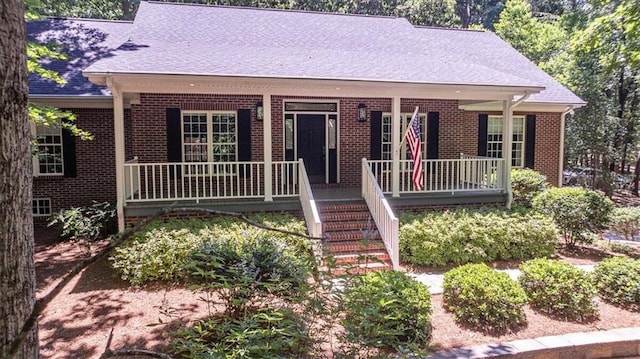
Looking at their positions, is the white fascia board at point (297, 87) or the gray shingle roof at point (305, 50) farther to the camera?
the gray shingle roof at point (305, 50)

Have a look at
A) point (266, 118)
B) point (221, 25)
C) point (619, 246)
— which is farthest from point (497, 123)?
point (221, 25)

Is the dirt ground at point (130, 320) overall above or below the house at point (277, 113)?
below

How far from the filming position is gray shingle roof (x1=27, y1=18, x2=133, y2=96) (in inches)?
414

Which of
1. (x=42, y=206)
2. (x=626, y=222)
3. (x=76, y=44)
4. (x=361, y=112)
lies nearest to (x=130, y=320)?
(x=42, y=206)

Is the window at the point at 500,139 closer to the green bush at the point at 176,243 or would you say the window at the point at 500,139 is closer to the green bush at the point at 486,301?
the green bush at the point at 176,243

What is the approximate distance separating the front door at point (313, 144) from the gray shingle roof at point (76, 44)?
199 inches

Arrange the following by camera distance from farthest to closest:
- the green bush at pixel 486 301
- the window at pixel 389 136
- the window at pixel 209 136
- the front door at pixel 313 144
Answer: the window at pixel 389 136
the front door at pixel 313 144
the window at pixel 209 136
the green bush at pixel 486 301

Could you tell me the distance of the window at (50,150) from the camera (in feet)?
35.9

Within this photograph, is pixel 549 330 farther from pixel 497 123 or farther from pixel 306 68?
pixel 497 123

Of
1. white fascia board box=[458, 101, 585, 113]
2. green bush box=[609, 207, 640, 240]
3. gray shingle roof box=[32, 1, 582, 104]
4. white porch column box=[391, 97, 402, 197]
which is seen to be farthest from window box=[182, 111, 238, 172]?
green bush box=[609, 207, 640, 240]

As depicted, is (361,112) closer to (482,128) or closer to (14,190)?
(482,128)

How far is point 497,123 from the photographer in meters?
13.1

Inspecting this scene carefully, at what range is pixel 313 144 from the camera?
1141 centimetres

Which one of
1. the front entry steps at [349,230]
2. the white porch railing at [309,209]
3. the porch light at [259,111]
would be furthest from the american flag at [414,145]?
the porch light at [259,111]
